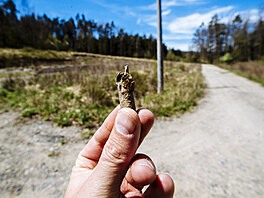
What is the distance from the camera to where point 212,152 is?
298 cm

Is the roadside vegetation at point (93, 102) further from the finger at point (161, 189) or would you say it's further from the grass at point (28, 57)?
the grass at point (28, 57)

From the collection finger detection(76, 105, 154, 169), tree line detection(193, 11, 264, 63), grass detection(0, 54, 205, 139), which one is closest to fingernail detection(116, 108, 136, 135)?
finger detection(76, 105, 154, 169)

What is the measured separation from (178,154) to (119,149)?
2.47 meters

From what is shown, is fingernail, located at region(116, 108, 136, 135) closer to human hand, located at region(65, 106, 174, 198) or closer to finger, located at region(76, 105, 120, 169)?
human hand, located at region(65, 106, 174, 198)

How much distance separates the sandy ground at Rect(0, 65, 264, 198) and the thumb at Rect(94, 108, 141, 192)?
1678mm

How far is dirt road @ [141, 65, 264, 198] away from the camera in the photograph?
219 cm

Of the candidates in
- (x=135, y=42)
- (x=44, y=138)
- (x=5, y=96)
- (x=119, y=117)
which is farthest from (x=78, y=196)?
(x=5, y=96)

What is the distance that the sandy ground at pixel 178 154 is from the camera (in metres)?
2.19

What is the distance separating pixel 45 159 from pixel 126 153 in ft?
8.58

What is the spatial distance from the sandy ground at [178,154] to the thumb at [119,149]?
5.50 feet

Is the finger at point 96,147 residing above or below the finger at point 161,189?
above

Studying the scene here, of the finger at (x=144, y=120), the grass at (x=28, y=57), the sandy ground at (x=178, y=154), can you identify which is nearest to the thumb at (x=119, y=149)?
the finger at (x=144, y=120)

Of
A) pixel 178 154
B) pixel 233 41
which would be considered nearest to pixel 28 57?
pixel 178 154

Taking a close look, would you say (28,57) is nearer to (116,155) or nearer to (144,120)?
(144,120)
